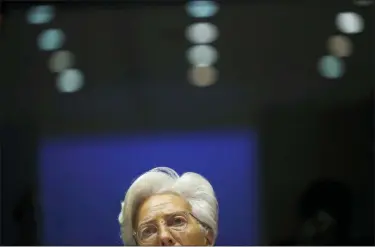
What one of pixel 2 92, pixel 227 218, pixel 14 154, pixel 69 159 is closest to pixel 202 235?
pixel 227 218

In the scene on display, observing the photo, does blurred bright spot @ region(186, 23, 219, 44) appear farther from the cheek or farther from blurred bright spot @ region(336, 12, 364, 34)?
the cheek

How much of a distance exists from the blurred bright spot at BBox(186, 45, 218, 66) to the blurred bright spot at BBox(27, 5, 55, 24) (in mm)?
360

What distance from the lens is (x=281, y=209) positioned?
1.31 metres

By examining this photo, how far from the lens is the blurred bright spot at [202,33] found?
1.35 metres

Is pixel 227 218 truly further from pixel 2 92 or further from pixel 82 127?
pixel 2 92

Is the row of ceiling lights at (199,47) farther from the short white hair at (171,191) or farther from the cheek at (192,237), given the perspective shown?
the cheek at (192,237)

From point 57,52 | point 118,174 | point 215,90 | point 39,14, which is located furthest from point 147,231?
point 39,14

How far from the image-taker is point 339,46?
4.39 ft

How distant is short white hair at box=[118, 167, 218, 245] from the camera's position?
4.29ft

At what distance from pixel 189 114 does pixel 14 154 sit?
43 centimetres

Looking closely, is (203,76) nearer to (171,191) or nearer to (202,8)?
(202,8)

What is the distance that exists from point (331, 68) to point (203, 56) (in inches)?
12.0

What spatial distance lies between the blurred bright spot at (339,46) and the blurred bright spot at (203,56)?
0.27 meters

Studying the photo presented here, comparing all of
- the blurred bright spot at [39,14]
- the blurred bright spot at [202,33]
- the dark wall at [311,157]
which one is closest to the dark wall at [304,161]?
the dark wall at [311,157]
